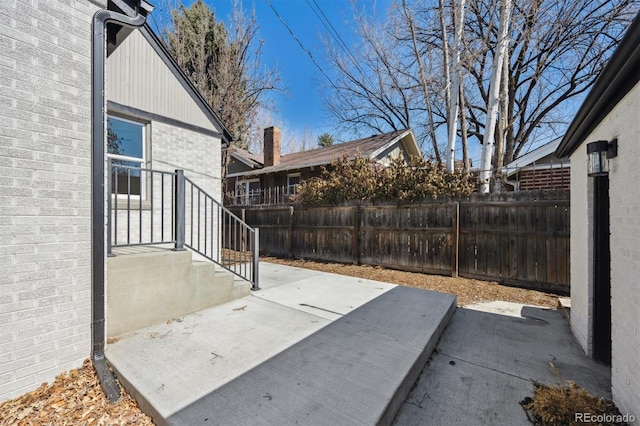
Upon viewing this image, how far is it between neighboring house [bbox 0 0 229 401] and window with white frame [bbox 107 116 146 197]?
112 inches

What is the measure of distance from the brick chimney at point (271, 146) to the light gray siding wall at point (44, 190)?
12131mm

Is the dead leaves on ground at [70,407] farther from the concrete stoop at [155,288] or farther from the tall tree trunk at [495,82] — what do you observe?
the tall tree trunk at [495,82]

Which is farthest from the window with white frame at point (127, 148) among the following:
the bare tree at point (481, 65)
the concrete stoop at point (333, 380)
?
the bare tree at point (481, 65)

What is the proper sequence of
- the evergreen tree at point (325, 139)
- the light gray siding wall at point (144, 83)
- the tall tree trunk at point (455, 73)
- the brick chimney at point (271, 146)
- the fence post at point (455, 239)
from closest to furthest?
1. the light gray siding wall at point (144, 83)
2. the fence post at point (455, 239)
3. the tall tree trunk at point (455, 73)
4. the brick chimney at point (271, 146)
5. the evergreen tree at point (325, 139)

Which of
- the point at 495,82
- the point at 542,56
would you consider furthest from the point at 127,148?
the point at 542,56

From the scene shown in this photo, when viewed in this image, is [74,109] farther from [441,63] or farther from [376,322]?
[441,63]

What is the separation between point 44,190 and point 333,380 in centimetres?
282

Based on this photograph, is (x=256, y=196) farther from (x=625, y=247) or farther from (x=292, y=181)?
(x=625, y=247)

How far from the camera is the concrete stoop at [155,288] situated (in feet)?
9.78

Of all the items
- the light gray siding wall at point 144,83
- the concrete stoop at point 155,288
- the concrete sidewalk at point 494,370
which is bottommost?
the concrete sidewalk at point 494,370

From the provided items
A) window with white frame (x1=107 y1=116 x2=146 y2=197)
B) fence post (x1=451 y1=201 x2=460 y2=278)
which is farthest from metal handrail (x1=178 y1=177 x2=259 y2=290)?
fence post (x1=451 y1=201 x2=460 y2=278)

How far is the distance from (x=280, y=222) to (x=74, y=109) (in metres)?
7.31

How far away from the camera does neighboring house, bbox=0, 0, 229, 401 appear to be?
2.19m

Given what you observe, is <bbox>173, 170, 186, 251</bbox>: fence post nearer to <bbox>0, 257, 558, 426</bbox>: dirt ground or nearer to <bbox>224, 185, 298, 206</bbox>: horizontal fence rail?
<bbox>0, 257, 558, 426</bbox>: dirt ground
